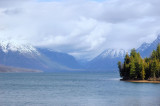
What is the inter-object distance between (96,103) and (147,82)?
102865 millimetres

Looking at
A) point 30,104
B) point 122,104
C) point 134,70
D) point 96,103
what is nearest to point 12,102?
point 30,104

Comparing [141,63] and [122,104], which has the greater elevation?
[141,63]

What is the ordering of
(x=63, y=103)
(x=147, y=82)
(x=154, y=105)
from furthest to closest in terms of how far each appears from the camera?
(x=147, y=82) < (x=63, y=103) < (x=154, y=105)

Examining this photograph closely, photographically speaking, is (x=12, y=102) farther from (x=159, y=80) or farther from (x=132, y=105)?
(x=159, y=80)

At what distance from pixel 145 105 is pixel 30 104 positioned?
32.4 metres

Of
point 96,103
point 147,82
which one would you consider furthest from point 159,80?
point 96,103

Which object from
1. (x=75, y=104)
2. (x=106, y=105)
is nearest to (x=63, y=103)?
(x=75, y=104)

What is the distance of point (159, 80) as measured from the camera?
196m

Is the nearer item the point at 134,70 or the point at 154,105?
the point at 154,105

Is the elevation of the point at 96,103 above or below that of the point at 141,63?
below

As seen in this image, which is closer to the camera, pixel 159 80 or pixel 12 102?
pixel 12 102

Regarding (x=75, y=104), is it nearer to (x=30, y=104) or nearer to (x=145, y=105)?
(x=30, y=104)

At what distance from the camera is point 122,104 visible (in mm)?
95438

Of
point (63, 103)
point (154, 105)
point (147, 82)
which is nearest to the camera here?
point (154, 105)
